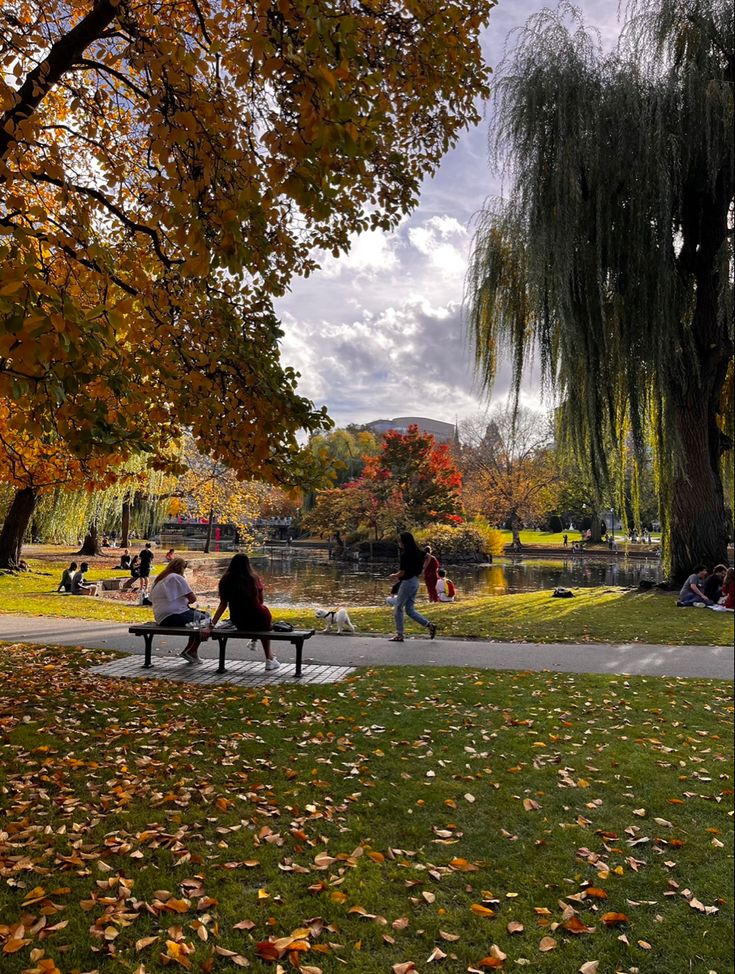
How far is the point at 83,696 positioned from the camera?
6305mm

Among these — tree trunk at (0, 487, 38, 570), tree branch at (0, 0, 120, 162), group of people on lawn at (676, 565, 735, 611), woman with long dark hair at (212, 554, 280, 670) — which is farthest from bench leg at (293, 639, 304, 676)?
tree trunk at (0, 487, 38, 570)

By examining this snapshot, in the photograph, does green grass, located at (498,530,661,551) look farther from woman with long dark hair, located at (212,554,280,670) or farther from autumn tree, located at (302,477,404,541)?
woman with long dark hair, located at (212,554,280,670)

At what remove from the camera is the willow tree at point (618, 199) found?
1180cm

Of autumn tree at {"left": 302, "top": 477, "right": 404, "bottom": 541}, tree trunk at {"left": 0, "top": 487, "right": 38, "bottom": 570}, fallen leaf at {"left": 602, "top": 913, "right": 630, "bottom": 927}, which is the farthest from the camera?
autumn tree at {"left": 302, "top": 477, "right": 404, "bottom": 541}

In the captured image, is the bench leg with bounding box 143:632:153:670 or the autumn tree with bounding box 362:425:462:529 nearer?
the bench leg with bounding box 143:632:153:670

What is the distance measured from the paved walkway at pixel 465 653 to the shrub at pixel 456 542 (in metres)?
24.2

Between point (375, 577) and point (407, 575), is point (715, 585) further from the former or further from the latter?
point (375, 577)

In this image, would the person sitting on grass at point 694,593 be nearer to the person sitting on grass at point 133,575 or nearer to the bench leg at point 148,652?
the bench leg at point 148,652

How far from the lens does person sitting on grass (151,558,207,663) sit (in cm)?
809

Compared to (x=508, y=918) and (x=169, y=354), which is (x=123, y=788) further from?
(x=169, y=354)

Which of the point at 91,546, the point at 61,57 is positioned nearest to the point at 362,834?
the point at 61,57

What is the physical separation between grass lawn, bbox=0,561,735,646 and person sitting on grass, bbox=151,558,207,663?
363 centimetres

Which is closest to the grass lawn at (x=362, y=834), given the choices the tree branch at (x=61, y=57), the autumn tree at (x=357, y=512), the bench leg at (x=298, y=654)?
the bench leg at (x=298, y=654)

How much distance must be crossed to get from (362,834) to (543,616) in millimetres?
9236
